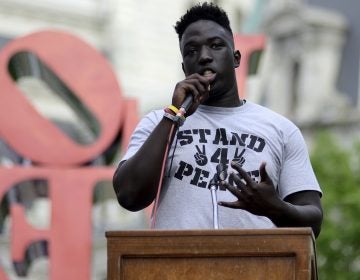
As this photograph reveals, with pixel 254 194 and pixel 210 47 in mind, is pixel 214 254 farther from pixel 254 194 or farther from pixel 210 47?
pixel 210 47

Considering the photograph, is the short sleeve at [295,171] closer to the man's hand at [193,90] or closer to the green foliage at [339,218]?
the man's hand at [193,90]

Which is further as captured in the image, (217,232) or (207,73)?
(207,73)

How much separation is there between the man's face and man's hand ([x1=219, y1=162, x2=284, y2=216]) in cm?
47

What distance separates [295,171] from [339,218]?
2043 centimetres

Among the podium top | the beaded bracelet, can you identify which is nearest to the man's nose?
the beaded bracelet

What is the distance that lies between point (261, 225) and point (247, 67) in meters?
14.0

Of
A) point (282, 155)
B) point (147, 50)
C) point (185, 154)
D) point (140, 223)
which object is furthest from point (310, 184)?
point (147, 50)

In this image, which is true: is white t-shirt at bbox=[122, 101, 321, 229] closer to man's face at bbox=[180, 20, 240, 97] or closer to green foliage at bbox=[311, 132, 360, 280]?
man's face at bbox=[180, 20, 240, 97]

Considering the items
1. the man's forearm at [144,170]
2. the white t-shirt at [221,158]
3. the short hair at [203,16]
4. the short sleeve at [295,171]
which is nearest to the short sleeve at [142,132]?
the white t-shirt at [221,158]

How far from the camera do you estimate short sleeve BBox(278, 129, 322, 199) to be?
460 centimetres

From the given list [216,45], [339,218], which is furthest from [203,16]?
[339,218]

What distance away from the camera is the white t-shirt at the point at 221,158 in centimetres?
450

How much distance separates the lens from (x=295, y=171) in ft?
15.2

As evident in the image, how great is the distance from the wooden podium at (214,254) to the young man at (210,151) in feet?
0.77
